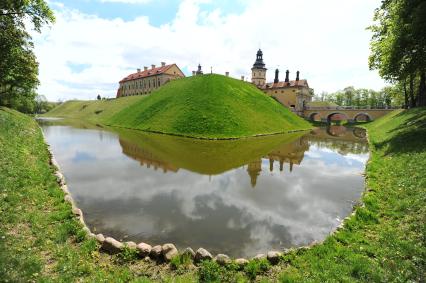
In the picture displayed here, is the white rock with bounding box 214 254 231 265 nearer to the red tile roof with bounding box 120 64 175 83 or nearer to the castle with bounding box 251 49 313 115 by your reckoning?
the castle with bounding box 251 49 313 115

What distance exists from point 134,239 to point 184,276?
3.05 m

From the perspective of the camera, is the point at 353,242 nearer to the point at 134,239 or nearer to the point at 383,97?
the point at 134,239

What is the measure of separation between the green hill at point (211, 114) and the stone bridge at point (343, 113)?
31.8 metres

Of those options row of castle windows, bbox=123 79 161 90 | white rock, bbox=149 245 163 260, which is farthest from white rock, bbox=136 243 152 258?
row of castle windows, bbox=123 79 161 90

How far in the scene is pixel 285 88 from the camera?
4210 inches

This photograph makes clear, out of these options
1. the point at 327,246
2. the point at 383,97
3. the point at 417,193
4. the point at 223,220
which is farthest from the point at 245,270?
the point at 383,97

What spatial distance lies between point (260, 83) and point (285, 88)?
40.4ft

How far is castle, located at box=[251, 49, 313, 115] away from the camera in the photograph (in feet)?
334

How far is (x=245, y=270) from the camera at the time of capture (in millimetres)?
7531

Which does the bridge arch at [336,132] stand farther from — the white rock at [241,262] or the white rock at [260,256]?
the white rock at [241,262]

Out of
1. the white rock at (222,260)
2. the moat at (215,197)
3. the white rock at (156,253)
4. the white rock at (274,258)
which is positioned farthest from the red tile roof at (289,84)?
the white rock at (156,253)

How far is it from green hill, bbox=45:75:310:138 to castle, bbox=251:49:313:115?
3728cm

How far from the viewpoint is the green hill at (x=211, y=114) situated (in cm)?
4381

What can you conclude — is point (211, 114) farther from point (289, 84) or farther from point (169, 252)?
point (289, 84)
